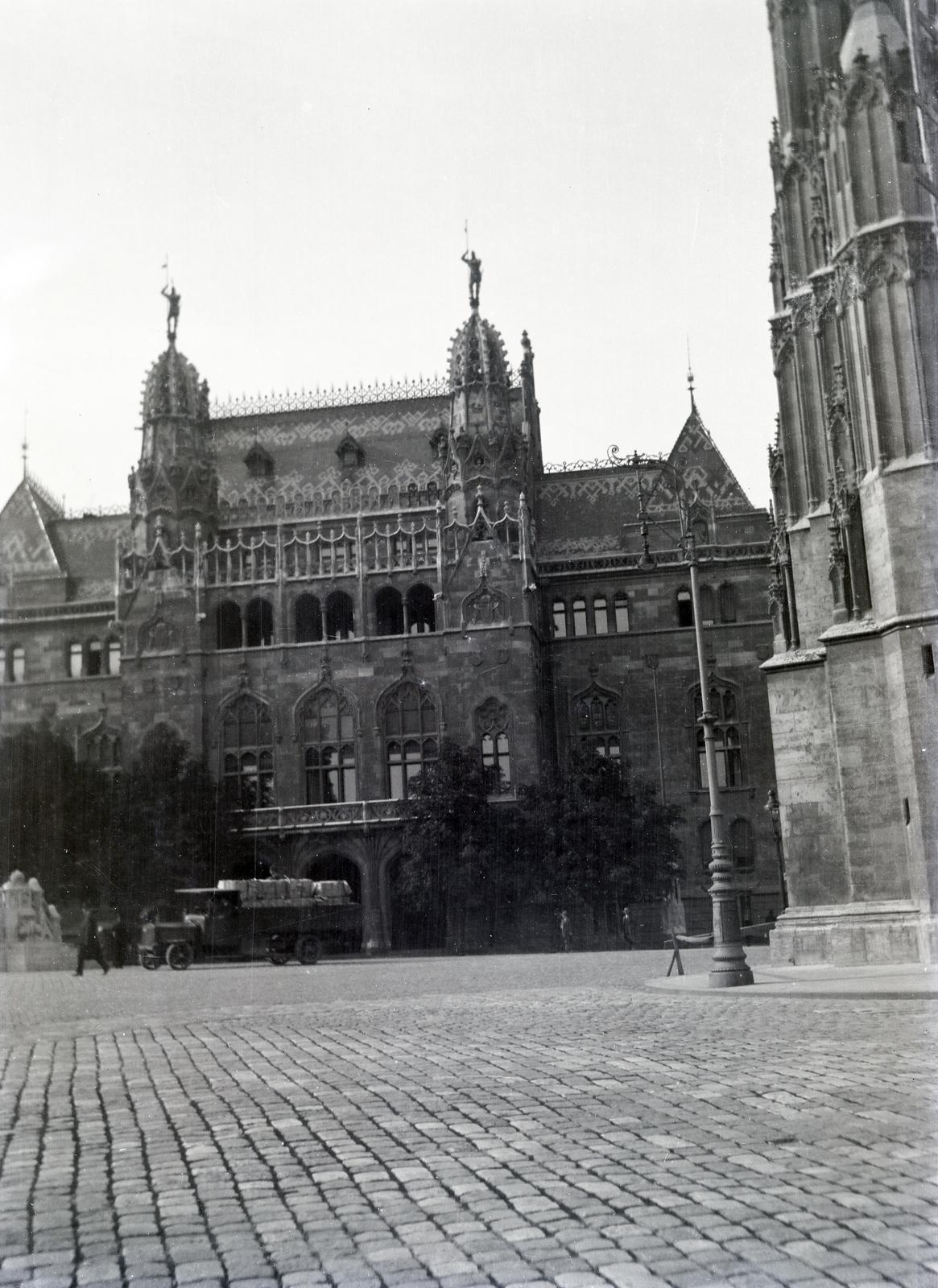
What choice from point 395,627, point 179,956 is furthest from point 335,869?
point 179,956

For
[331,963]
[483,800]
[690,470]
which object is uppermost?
[690,470]

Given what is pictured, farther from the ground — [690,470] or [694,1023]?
[690,470]

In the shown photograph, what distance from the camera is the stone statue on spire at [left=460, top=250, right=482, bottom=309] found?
61125 mm

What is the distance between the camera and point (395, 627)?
2267 inches

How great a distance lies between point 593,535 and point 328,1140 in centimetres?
5383

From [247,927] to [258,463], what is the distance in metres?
30.9

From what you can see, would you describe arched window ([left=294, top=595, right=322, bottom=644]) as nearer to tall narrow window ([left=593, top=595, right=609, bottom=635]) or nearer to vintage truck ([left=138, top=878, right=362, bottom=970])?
tall narrow window ([left=593, top=595, right=609, bottom=635])

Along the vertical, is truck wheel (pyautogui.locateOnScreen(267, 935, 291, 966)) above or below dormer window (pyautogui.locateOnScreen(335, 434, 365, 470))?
below

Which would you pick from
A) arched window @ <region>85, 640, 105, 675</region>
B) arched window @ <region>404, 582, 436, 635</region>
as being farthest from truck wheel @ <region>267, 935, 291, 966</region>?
arched window @ <region>85, 640, 105, 675</region>

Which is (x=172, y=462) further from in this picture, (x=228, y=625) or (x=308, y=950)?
(x=308, y=950)

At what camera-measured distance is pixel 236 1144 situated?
27.2ft

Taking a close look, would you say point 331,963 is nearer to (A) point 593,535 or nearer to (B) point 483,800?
(B) point 483,800

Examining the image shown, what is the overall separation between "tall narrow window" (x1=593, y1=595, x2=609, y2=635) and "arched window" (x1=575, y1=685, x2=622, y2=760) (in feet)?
8.30

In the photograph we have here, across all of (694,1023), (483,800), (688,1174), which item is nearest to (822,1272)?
(688,1174)
